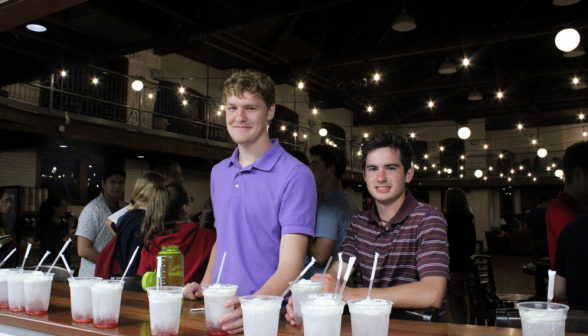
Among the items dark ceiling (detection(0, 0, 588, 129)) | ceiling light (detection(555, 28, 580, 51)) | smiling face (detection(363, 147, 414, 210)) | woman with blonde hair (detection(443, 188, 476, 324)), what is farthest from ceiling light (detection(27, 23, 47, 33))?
ceiling light (detection(555, 28, 580, 51))

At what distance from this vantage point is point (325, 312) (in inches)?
45.3

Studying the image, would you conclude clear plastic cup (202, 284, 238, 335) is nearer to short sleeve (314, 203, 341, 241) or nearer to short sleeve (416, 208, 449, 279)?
short sleeve (416, 208, 449, 279)

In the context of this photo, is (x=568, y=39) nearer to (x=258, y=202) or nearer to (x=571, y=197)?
(x=571, y=197)

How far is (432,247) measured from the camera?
1868 millimetres

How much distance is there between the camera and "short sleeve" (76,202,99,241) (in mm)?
3648

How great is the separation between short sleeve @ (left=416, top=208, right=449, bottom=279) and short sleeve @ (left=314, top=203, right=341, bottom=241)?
71 cm

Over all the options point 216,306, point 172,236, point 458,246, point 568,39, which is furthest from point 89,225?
point 568,39

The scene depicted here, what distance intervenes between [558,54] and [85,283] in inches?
599

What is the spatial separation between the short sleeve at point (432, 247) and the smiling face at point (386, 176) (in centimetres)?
17

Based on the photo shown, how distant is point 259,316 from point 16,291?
103 cm

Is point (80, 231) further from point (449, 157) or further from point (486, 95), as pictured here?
point (449, 157)

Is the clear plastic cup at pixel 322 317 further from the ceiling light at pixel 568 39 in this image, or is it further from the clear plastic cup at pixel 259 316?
the ceiling light at pixel 568 39

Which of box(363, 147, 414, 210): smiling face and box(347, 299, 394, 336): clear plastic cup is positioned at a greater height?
box(363, 147, 414, 210): smiling face

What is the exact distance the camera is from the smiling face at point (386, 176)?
80.2 inches
